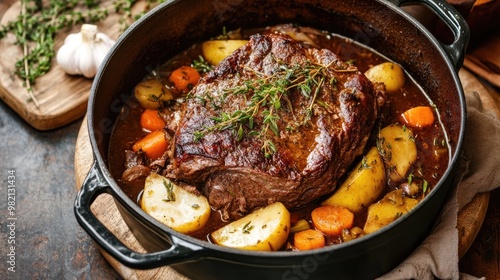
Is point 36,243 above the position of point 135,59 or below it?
below

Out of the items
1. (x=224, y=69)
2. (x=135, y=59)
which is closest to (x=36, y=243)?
(x=135, y=59)

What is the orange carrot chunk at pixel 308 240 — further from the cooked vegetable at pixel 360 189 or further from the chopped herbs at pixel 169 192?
the chopped herbs at pixel 169 192

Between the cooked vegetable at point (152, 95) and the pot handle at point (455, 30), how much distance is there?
1638 mm

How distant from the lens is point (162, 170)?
144 inches

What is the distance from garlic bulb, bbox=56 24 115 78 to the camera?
177 inches

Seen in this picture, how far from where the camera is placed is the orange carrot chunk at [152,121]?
399cm

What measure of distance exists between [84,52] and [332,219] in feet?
6.85

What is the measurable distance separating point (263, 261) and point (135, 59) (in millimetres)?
1794

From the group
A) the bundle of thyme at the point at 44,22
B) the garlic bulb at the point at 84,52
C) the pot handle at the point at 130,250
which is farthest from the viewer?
the bundle of thyme at the point at 44,22

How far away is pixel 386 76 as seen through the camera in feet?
13.6

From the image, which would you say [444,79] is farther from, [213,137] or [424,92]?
[213,137]


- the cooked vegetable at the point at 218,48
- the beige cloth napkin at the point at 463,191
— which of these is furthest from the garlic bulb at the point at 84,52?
the beige cloth napkin at the point at 463,191

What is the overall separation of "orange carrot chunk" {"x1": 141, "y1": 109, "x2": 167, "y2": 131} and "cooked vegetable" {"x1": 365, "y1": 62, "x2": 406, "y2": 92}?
1.30 meters

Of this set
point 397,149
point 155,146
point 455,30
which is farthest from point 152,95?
point 455,30
